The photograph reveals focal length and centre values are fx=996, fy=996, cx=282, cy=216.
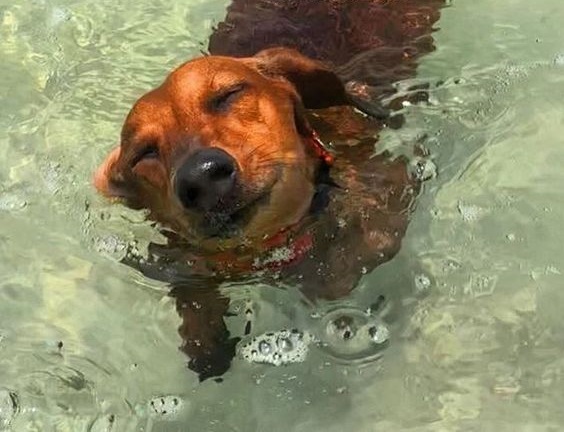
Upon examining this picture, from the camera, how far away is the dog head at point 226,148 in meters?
3.01

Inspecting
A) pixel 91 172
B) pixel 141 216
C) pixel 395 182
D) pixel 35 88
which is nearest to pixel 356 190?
pixel 395 182

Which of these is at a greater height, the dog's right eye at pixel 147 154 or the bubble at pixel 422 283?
the dog's right eye at pixel 147 154

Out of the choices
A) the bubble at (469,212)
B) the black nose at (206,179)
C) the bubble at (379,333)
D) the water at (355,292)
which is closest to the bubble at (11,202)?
the water at (355,292)

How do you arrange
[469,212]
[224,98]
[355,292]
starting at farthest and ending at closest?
[469,212], [355,292], [224,98]

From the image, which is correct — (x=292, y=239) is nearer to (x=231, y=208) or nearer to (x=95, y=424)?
(x=231, y=208)

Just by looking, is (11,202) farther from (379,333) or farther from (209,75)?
(379,333)

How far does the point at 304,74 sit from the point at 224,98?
0.46m

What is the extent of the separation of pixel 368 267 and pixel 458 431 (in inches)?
27.8

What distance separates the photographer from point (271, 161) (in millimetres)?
3172

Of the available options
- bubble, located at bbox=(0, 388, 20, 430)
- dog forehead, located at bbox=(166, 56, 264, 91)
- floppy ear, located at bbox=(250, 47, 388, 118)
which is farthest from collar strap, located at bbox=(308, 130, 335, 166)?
bubble, located at bbox=(0, 388, 20, 430)

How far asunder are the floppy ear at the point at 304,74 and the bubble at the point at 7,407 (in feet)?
4.78

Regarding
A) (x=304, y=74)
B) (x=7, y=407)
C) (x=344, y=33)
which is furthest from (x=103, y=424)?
(x=344, y=33)

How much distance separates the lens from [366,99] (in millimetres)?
3969

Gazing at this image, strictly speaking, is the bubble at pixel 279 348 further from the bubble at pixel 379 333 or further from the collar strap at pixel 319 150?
the collar strap at pixel 319 150
